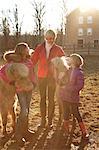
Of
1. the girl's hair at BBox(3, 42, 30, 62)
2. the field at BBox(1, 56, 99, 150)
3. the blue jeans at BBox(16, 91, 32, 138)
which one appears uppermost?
the girl's hair at BBox(3, 42, 30, 62)

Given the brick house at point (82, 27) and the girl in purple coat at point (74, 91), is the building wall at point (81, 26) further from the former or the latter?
the girl in purple coat at point (74, 91)

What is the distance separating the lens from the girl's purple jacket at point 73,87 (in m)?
6.55

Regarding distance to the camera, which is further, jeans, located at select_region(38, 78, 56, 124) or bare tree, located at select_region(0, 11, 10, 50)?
bare tree, located at select_region(0, 11, 10, 50)

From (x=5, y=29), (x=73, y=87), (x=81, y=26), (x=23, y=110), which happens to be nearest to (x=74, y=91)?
(x=73, y=87)

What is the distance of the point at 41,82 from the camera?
723 cm

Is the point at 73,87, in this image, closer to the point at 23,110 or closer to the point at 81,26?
the point at 23,110

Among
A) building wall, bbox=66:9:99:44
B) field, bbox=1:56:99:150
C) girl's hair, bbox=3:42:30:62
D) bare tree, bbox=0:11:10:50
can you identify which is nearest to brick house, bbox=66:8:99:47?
building wall, bbox=66:9:99:44

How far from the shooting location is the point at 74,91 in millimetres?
6656

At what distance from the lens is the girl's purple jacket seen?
655cm

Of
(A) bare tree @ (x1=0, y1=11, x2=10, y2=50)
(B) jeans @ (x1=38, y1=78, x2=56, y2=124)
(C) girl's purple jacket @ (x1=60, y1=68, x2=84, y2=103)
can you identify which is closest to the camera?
(C) girl's purple jacket @ (x1=60, y1=68, x2=84, y2=103)

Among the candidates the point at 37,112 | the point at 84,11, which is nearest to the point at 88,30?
the point at 84,11

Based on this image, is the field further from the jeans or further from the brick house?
the brick house

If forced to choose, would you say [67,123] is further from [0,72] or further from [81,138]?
[0,72]

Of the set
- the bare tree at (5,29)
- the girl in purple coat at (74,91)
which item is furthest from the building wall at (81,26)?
the girl in purple coat at (74,91)
